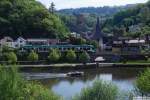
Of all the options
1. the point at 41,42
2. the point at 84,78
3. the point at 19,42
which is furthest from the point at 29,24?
the point at 84,78

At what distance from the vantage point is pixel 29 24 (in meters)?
40.8

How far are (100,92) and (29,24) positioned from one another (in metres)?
29.6

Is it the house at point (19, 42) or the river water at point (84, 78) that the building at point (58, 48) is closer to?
the house at point (19, 42)

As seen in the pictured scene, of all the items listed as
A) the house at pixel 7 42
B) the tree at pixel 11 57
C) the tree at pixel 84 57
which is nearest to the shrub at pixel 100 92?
the tree at pixel 11 57

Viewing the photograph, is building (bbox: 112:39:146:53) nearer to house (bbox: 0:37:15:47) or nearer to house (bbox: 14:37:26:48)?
house (bbox: 14:37:26:48)

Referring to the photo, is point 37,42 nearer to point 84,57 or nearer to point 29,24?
point 29,24

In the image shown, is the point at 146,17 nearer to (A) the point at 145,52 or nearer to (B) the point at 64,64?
(A) the point at 145,52

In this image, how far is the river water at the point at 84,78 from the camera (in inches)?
841

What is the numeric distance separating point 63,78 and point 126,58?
8750 mm

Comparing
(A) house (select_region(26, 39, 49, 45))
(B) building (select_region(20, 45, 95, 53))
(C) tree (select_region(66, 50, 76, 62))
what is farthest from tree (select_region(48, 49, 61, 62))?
(A) house (select_region(26, 39, 49, 45))

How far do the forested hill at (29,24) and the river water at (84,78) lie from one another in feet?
37.5

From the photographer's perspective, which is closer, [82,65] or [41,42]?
[82,65]

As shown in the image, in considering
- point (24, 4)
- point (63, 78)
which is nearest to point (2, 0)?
point (24, 4)

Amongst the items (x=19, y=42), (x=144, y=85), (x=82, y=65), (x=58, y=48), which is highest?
(x=144, y=85)
